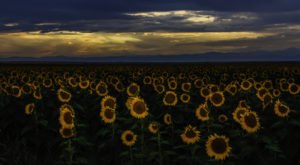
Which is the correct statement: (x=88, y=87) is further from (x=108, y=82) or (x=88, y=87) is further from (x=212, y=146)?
(x=212, y=146)

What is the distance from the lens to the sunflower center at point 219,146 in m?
6.66

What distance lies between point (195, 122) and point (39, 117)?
3551mm

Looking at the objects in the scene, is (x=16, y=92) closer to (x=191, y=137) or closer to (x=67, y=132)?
(x=67, y=132)

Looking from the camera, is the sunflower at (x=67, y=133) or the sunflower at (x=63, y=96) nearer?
the sunflower at (x=67, y=133)

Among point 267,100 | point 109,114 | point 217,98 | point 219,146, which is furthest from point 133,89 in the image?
point 219,146

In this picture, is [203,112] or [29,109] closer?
[203,112]

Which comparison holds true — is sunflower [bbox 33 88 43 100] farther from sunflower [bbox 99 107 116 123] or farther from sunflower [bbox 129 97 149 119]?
sunflower [bbox 129 97 149 119]

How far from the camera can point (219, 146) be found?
6.68m

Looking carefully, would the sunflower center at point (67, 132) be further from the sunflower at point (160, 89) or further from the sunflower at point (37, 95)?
the sunflower at point (160, 89)

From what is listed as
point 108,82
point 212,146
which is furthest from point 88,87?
point 212,146

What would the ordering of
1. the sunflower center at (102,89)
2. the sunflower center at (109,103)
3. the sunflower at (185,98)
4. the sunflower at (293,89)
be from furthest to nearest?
the sunflower at (293,89), the sunflower center at (102,89), the sunflower at (185,98), the sunflower center at (109,103)

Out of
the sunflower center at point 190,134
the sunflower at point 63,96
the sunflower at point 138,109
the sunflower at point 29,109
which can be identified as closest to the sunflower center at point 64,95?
the sunflower at point 63,96

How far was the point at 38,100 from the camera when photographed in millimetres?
12141

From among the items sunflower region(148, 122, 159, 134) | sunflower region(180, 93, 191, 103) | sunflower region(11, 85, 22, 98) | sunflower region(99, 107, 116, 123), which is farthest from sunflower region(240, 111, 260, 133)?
sunflower region(11, 85, 22, 98)
